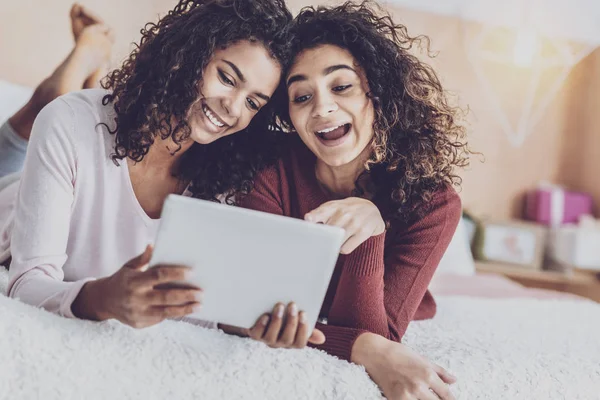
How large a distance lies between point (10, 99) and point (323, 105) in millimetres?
1151

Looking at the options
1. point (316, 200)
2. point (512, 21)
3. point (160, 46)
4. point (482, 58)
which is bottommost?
point (316, 200)

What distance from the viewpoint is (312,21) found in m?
1.25

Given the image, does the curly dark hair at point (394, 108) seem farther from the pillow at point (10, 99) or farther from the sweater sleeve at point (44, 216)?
the pillow at point (10, 99)

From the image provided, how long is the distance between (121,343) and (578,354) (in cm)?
84

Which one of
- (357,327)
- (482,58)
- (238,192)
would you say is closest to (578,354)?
(357,327)

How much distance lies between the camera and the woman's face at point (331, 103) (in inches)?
47.5

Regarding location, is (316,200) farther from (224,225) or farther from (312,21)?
(224,225)

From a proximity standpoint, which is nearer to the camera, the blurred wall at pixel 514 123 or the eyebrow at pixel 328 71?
the eyebrow at pixel 328 71

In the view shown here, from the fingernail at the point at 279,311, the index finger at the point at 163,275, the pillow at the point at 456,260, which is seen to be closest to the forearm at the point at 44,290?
the index finger at the point at 163,275

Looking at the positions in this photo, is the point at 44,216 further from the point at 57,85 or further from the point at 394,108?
the point at 57,85

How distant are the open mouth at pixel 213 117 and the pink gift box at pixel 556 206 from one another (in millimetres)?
2392

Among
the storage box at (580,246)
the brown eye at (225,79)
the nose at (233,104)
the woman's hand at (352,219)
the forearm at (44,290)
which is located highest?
the brown eye at (225,79)

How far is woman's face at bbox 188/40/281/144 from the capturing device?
115cm

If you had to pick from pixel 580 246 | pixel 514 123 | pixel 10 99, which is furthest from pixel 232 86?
pixel 514 123
